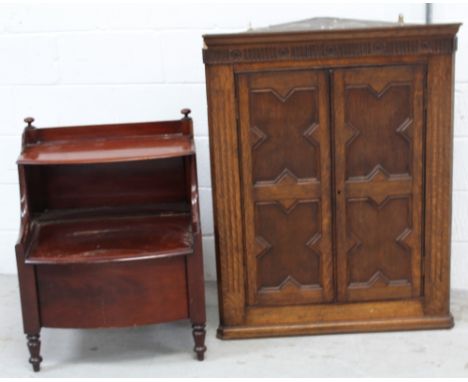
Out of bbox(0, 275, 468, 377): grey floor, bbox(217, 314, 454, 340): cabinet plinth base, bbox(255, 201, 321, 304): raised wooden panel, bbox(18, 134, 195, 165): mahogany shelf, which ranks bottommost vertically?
bbox(0, 275, 468, 377): grey floor

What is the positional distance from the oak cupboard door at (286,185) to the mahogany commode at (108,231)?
243 millimetres

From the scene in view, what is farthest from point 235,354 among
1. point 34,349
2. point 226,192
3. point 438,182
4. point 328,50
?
point 328,50

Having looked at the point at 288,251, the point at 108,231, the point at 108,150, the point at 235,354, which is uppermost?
the point at 108,150

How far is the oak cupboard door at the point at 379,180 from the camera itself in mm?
2982

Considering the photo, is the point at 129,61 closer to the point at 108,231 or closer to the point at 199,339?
the point at 108,231

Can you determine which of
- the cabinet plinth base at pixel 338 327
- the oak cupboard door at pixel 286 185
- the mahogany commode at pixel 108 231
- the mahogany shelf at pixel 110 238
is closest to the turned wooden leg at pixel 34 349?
the mahogany commode at pixel 108 231

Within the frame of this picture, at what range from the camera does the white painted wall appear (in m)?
3.53

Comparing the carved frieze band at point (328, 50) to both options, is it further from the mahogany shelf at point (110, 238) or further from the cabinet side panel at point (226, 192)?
the mahogany shelf at point (110, 238)

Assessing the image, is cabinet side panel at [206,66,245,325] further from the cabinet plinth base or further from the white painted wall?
the white painted wall

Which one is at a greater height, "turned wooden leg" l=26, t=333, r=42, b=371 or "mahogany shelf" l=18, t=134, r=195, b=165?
"mahogany shelf" l=18, t=134, r=195, b=165

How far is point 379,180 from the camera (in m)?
3.07

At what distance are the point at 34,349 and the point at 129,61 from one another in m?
1.33

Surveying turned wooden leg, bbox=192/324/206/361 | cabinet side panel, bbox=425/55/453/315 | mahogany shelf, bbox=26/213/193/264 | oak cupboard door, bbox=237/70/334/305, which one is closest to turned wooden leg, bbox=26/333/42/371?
mahogany shelf, bbox=26/213/193/264

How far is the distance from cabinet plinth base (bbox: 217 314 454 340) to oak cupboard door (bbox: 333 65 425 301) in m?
0.10
